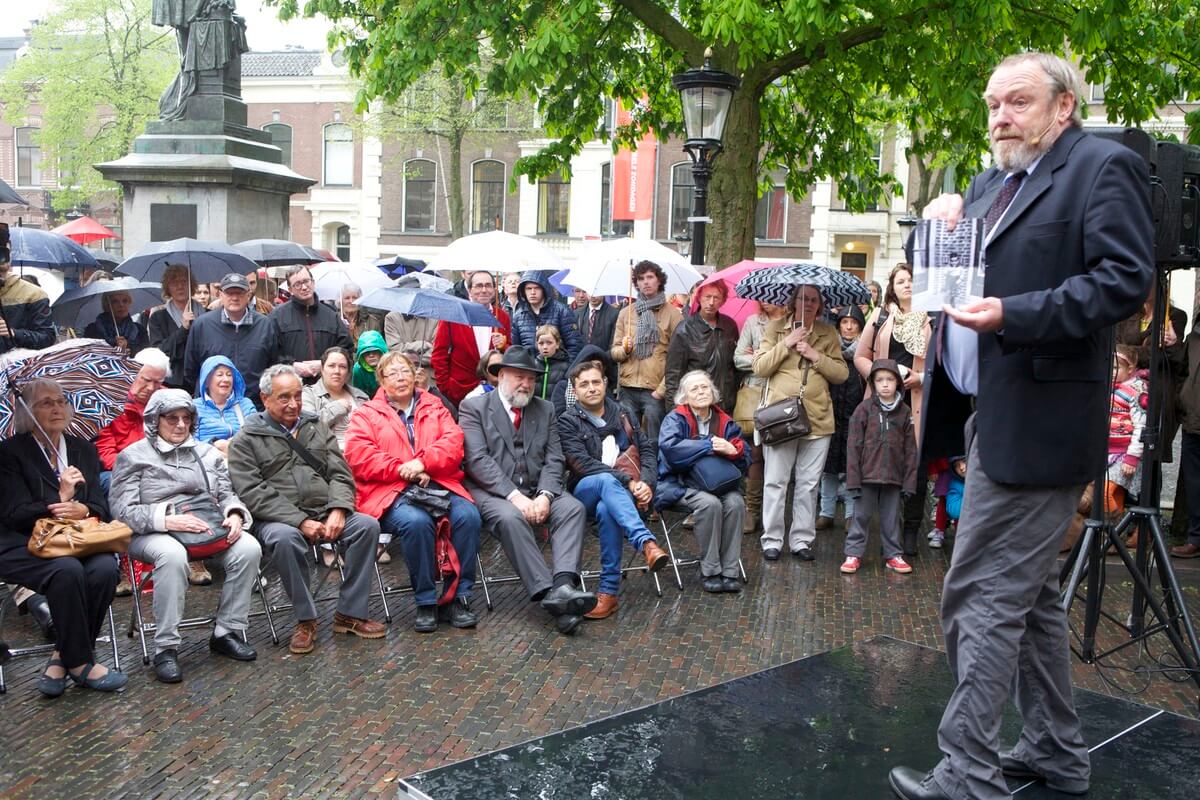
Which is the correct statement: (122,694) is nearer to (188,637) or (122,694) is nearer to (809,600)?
(188,637)

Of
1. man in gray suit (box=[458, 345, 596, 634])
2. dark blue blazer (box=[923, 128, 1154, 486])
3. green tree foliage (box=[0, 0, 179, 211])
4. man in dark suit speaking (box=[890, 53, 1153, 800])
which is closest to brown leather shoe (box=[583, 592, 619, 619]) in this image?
man in gray suit (box=[458, 345, 596, 634])

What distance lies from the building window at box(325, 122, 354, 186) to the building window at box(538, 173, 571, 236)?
8250mm

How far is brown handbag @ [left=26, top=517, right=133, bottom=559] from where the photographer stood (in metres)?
5.58

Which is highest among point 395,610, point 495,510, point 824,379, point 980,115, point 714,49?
point 714,49

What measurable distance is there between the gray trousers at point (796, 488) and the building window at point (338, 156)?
1600 inches

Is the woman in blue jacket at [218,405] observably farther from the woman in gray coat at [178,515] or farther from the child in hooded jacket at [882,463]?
the child in hooded jacket at [882,463]

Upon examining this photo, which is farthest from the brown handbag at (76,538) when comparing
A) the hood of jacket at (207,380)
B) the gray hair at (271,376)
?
the hood of jacket at (207,380)

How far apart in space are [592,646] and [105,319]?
5.93m

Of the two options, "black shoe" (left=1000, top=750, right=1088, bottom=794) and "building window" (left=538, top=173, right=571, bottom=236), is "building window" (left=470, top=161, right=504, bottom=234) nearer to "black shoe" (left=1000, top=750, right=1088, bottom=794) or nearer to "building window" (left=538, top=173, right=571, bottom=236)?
"building window" (left=538, top=173, right=571, bottom=236)

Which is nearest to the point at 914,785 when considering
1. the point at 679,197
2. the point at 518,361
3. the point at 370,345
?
the point at 518,361

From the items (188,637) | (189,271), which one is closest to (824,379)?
(188,637)

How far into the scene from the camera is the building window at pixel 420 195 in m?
45.6

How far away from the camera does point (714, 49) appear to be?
12.8 metres

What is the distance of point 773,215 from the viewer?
139ft
